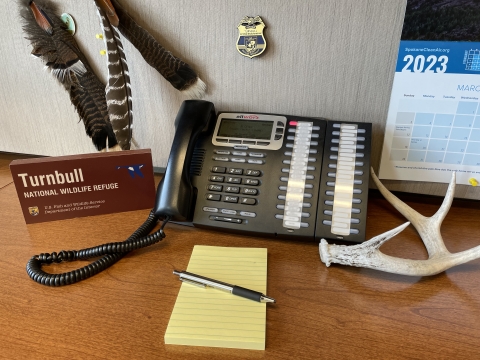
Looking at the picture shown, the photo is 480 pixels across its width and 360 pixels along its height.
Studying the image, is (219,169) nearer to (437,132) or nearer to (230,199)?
(230,199)

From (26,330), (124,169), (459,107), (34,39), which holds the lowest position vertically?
(26,330)

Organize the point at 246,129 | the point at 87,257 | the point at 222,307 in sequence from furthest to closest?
the point at 246,129
the point at 87,257
the point at 222,307

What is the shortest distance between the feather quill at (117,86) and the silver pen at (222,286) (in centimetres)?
36

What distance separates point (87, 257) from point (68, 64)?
1.37ft

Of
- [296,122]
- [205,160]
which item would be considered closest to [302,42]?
[296,122]

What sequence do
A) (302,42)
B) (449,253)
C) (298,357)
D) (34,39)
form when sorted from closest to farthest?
1. (298,357)
2. (449,253)
3. (302,42)
4. (34,39)

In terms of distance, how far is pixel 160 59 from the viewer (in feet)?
2.31

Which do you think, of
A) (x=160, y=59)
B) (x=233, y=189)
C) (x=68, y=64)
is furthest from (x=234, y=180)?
(x=68, y=64)

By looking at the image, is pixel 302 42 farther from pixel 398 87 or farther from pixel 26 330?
pixel 26 330

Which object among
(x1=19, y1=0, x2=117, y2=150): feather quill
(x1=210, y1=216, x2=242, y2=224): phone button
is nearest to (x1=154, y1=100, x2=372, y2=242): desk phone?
(x1=210, y1=216, x2=242, y2=224): phone button

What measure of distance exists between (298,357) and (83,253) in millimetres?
360

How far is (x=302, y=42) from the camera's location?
64 centimetres

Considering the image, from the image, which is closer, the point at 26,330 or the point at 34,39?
the point at 26,330

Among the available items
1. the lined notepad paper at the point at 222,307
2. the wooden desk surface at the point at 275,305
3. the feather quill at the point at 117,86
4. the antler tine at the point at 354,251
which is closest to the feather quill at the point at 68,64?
the feather quill at the point at 117,86
